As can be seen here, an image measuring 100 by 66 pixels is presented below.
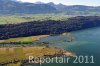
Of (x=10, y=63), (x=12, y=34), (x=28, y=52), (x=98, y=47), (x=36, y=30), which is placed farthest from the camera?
(x=36, y=30)

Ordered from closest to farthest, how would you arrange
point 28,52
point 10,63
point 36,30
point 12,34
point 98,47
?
point 10,63, point 28,52, point 98,47, point 12,34, point 36,30

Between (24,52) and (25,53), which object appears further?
(24,52)

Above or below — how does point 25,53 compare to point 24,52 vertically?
below

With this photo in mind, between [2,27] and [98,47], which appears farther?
[2,27]

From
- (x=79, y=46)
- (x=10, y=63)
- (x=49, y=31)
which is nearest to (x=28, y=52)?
(x=10, y=63)

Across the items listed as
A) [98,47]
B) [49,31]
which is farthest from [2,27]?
[98,47]

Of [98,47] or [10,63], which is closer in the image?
[10,63]

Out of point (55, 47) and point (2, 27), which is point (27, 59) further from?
point (2, 27)

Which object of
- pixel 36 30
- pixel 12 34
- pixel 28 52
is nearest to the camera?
pixel 28 52

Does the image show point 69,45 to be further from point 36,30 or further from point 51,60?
point 36,30
